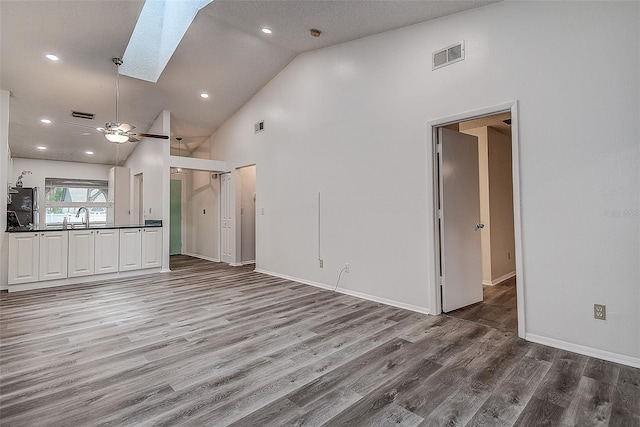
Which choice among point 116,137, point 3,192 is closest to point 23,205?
point 3,192

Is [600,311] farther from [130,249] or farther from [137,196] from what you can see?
[137,196]

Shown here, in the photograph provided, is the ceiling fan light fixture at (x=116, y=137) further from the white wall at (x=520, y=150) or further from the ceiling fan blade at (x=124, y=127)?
the white wall at (x=520, y=150)

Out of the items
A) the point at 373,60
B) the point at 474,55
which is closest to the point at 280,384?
the point at 474,55

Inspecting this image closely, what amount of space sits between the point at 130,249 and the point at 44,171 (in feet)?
17.9

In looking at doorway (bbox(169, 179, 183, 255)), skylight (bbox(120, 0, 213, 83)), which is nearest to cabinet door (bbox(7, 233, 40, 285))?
skylight (bbox(120, 0, 213, 83))

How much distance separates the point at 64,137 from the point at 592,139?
9510 millimetres

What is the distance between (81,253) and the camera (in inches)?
203

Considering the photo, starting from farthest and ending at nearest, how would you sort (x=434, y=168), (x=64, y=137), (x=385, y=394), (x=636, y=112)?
1. (x=64, y=137)
2. (x=434, y=168)
3. (x=636, y=112)
4. (x=385, y=394)

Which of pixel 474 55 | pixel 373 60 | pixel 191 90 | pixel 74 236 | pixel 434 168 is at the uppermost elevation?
pixel 191 90

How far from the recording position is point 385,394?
1963 millimetres

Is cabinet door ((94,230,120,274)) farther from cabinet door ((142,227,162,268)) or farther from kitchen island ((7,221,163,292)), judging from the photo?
cabinet door ((142,227,162,268))

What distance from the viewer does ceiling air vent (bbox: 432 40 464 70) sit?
Answer: 3.21m

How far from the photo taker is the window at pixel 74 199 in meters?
8.79

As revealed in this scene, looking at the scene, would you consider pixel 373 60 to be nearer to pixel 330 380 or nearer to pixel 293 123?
pixel 293 123
